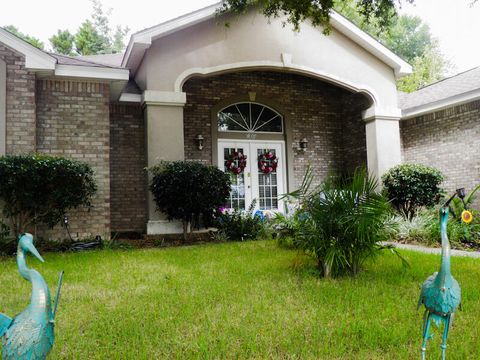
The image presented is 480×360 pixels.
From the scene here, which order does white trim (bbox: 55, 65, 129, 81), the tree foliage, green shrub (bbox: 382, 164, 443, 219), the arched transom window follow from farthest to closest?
the tree foliage < the arched transom window < green shrub (bbox: 382, 164, 443, 219) < white trim (bbox: 55, 65, 129, 81)

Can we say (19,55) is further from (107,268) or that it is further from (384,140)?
(384,140)

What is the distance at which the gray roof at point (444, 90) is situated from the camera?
1110 centimetres

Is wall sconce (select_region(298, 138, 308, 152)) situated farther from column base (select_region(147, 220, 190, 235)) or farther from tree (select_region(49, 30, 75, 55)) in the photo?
tree (select_region(49, 30, 75, 55))

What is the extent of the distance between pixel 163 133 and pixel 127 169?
202 centimetres

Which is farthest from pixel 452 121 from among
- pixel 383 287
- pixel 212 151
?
pixel 383 287

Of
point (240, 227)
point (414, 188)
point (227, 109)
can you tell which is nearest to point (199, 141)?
point (227, 109)

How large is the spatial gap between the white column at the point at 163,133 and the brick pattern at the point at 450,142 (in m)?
7.30

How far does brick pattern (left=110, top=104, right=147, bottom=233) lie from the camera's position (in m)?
10.5

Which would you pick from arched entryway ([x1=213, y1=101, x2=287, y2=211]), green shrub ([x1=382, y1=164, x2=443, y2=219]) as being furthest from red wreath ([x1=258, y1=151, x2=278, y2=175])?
→ green shrub ([x1=382, y1=164, x2=443, y2=219])

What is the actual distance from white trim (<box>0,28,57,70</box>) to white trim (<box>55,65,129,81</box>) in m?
0.25

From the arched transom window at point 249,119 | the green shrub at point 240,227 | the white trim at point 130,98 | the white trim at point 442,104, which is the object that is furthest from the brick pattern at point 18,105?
the white trim at point 442,104

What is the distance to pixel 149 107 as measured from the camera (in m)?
9.28

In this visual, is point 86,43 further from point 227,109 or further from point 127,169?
point 127,169

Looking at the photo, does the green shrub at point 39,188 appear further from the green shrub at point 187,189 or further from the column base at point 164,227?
the column base at point 164,227
